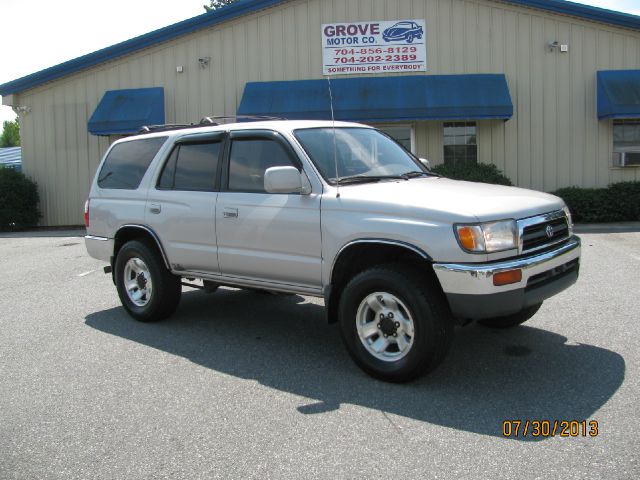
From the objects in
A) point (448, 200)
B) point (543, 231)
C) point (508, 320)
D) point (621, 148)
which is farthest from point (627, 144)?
point (448, 200)

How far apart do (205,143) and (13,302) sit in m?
3.75

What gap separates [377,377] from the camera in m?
4.65

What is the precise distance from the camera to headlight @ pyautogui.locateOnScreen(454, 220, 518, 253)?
4.20 m

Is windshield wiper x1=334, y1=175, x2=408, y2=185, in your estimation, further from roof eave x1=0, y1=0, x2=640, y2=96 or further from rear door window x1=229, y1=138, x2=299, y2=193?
roof eave x1=0, y1=0, x2=640, y2=96

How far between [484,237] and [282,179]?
1551 mm

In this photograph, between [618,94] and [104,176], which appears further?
[618,94]

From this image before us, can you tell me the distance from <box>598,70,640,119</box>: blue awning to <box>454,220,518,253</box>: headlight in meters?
13.1

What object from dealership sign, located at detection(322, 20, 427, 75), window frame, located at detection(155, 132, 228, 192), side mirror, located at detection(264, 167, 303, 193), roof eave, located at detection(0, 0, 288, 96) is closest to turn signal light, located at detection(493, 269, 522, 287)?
side mirror, located at detection(264, 167, 303, 193)

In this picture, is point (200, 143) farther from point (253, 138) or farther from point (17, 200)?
point (17, 200)

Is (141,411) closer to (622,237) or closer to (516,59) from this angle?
(622,237)

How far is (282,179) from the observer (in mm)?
4816
